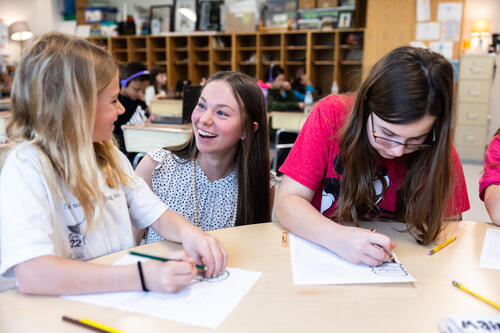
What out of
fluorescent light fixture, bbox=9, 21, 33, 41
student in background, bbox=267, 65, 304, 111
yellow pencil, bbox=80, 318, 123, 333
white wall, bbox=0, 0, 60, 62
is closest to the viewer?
yellow pencil, bbox=80, 318, 123, 333

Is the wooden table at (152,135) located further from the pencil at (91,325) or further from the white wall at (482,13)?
the white wall at (482,13)

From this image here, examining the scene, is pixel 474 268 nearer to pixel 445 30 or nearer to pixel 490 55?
pixel 490 55

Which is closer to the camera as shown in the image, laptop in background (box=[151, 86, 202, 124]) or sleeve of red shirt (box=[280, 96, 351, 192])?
sleeve of red shirt (box=[280, 96, 351, 192])

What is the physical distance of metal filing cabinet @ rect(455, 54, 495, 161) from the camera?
5043 millimetres

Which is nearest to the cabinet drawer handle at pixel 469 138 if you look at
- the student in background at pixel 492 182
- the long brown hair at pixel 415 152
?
the student in background at pixel 492 182

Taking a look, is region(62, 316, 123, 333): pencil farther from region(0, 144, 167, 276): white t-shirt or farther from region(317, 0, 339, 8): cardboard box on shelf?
region(317, 0, 339, 8): cardboard box on shelf

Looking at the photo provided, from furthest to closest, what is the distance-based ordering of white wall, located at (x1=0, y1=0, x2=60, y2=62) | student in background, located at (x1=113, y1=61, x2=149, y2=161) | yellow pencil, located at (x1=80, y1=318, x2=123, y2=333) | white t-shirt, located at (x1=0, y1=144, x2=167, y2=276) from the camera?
white wall, located at (x1=0, y1=0, x2=60, y2=62) → student in background, located at (x1=113, y1=61, x2=149, y2=161) → white t-shirt, located at (x1=0, y1=144, x2=167, y2=276) → yellow pencil, located at (x1=80, y1=318, x2=123, y2=333)

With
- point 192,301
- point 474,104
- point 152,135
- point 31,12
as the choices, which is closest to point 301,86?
point 474,104

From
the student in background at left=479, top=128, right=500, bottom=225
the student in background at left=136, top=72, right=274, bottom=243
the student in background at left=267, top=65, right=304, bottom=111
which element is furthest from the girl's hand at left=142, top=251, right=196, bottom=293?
the student in background at left=267, top=65, right=304, bottom=111

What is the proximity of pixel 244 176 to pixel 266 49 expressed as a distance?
604 cm

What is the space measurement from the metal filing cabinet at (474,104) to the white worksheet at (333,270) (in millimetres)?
4769

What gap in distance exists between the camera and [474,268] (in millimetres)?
932

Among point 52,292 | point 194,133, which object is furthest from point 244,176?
point 52,292

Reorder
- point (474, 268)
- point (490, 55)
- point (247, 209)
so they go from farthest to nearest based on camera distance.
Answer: point (490, 55)
point (247, 209)
point (474, 268)
